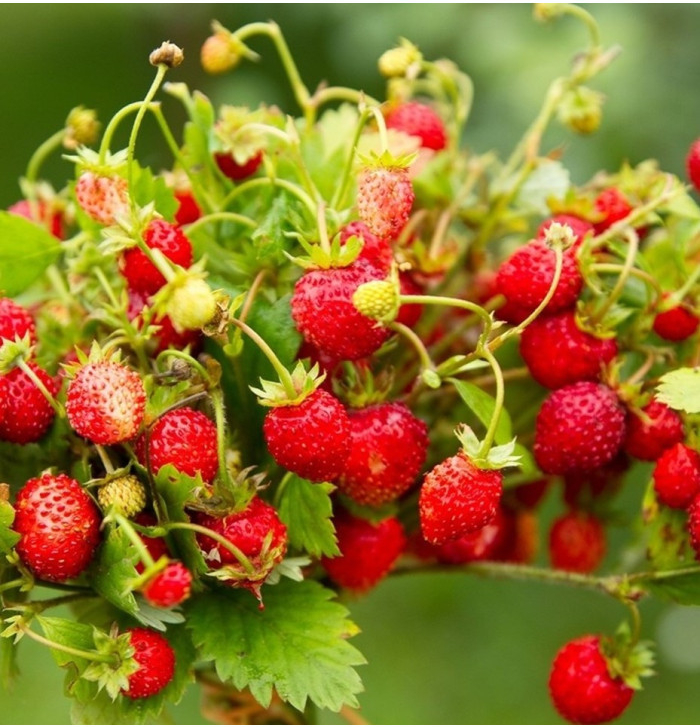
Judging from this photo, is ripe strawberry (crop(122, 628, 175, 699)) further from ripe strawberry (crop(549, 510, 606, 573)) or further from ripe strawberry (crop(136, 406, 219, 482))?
ripe strawberry (crop(549, 510, 606, 573))

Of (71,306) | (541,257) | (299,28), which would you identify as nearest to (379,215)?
(541,257)

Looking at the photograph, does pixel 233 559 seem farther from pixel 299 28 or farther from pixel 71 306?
pixel 299 28

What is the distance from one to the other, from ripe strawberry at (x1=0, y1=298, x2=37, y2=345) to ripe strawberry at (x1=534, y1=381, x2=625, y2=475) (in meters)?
0.31

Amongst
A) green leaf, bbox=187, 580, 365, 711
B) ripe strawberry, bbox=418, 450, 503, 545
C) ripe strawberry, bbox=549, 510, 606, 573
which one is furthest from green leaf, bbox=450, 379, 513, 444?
ripe strawberry, bbox=549, 510, 606, 573

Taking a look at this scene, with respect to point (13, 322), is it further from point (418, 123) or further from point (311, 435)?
point (418, 123)

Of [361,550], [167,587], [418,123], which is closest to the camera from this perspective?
[167,587]

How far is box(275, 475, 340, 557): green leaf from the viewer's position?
0.63 m

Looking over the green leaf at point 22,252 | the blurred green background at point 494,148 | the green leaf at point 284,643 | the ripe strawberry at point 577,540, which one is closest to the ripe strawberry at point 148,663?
the green leaf at point 284,643

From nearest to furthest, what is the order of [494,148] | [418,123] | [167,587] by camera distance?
[167,587] < [418,123] < [494,148]

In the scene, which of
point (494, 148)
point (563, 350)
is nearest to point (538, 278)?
point (563, 350)

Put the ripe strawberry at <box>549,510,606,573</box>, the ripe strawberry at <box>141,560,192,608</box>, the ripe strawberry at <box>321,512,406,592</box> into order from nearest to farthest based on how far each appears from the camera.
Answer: the ripe strawberry at <box>141,560,192,608</box>
the ripe strawberry at <box>321,512,406,592</box>
the ripe strawberry at <box>549,510,606,573</box>

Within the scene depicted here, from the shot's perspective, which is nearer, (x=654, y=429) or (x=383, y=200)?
(x=383, y=200)

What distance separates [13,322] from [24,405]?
0.05 m

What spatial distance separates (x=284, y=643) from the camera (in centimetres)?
64
